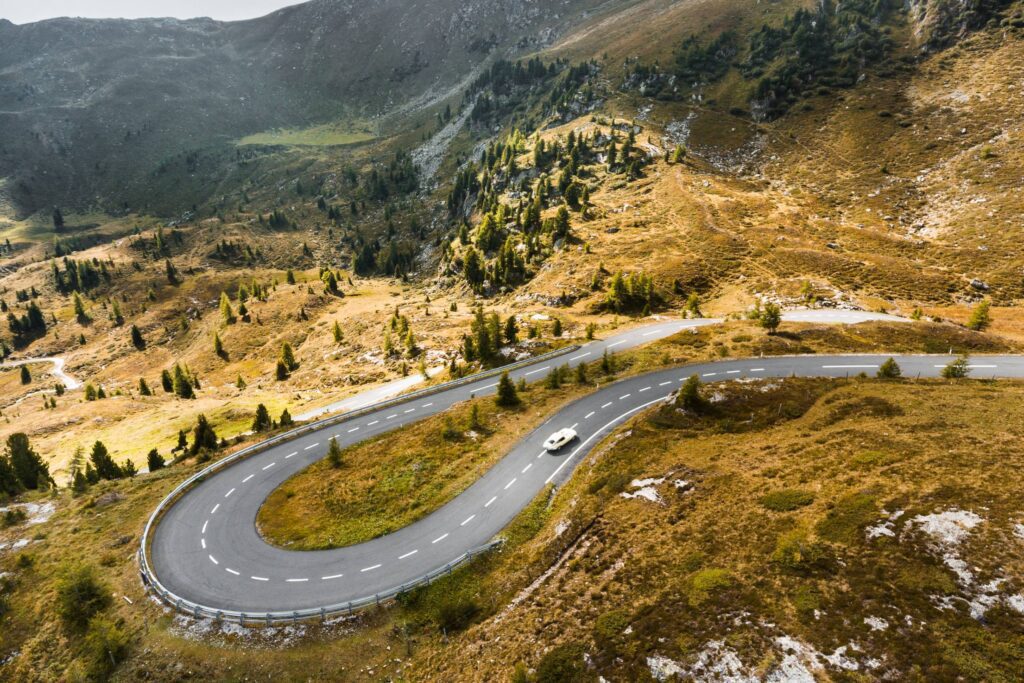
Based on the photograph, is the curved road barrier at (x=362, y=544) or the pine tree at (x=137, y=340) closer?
the curved road barrier at (x=362, y=544)

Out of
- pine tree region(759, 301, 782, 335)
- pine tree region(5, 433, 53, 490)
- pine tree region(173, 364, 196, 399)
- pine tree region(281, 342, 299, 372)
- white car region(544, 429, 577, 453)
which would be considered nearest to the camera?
white car region(544, 429, 577, 453)

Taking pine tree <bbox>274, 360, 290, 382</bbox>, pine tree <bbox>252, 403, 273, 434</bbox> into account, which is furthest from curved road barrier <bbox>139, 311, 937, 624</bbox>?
pine tree <bbox>274, 360, 290, 382</bbox>

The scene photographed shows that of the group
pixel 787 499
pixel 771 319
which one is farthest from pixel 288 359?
pixel 787 499

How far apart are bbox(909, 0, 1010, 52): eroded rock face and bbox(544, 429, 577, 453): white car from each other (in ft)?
629

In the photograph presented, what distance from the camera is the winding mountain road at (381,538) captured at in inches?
1081

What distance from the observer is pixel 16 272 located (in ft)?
652

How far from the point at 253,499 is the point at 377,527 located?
1306 cm

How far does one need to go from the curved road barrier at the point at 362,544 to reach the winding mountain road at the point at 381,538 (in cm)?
9

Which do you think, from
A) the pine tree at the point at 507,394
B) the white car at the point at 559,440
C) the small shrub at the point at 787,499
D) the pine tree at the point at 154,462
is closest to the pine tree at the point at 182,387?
the pine tree at the point at 154,462

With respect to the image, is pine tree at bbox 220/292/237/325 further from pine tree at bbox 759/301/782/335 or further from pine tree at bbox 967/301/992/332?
pine tree at bbox 967/301/992/332

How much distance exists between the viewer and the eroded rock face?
130625mm

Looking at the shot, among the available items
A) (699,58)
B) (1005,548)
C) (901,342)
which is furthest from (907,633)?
(699,58)

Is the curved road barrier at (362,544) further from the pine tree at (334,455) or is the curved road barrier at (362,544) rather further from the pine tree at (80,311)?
the pine tree at (80,311)

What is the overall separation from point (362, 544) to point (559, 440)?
17877 millimetres
